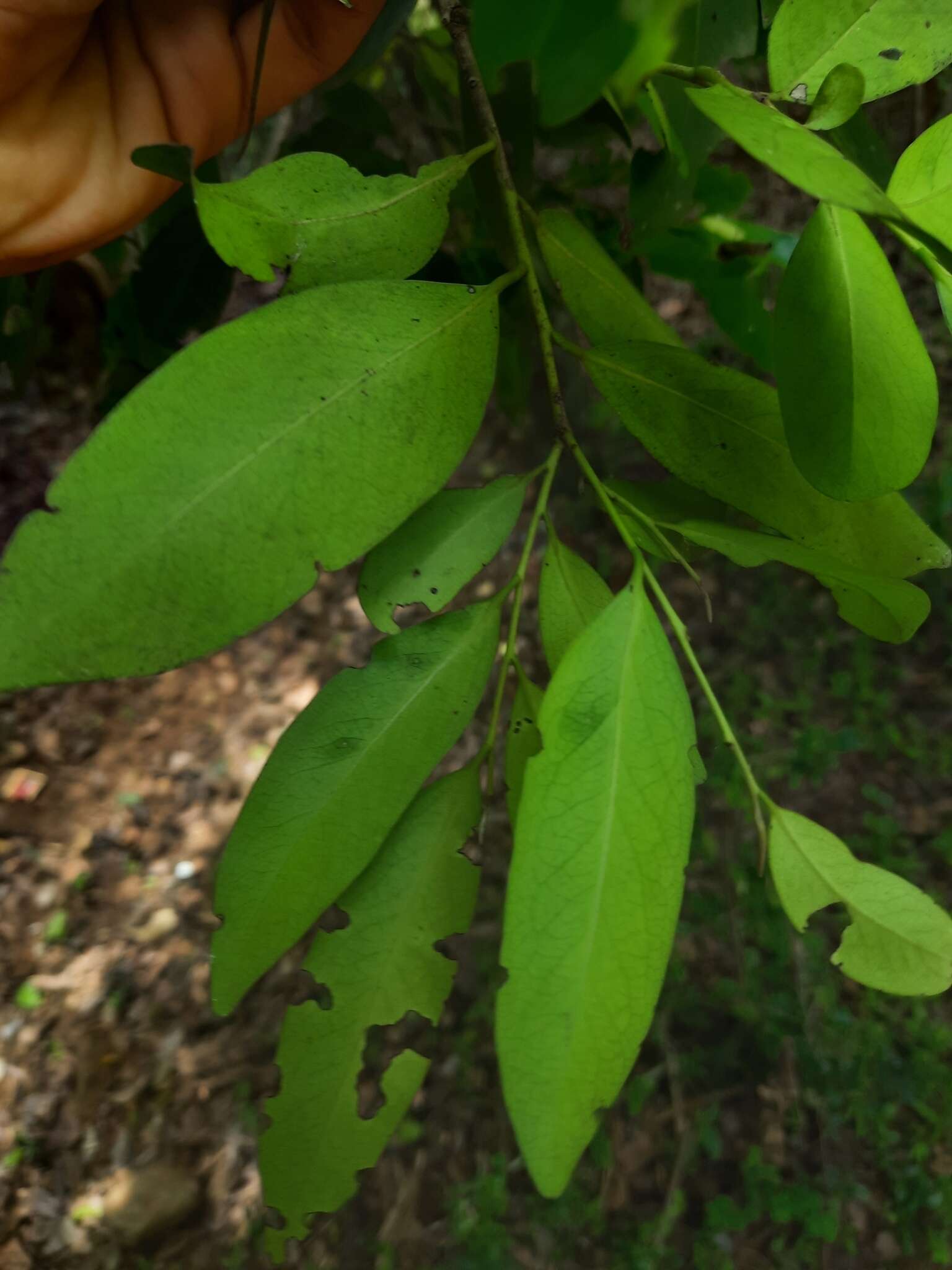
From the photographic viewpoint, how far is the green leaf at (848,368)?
48cm

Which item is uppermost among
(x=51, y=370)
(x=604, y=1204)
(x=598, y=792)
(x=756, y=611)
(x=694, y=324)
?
(x=598, y=792)

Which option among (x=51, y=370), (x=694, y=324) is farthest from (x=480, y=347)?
(x=694, y=324)

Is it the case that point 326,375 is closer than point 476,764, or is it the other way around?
point 326,375

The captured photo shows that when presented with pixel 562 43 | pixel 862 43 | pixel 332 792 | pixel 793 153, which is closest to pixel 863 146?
pixel 862 43

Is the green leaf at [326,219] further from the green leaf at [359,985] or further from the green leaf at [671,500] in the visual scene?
the green leaf at [359,985]

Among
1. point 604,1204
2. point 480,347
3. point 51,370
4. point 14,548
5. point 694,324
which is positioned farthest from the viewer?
point 694,324

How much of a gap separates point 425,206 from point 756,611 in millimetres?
1812

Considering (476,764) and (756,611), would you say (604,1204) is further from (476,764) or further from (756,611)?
(476,764)

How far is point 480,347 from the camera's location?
549mm

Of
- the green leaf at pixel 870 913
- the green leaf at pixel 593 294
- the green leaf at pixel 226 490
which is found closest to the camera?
the green leaf at pixel 226 490

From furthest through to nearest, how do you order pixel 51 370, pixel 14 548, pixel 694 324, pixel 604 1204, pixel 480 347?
pixel 694 324 → pixel 51 370 → pixel 604 1204 → pixel 480 347 → pixel 14 548

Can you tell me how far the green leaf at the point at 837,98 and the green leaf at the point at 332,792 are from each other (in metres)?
0.37

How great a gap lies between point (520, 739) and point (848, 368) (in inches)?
12.3

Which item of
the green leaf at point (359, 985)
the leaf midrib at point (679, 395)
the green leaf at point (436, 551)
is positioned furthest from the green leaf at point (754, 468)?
the green leaf at point (359, 985)
